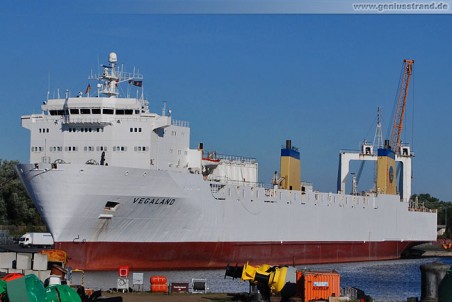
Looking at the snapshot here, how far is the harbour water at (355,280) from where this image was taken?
122ft

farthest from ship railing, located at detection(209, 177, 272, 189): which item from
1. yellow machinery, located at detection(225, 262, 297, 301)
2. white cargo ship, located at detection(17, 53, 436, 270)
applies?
yellow machinery, located at detection(225, 262, 297, 301)

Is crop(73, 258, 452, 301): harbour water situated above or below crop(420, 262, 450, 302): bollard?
below

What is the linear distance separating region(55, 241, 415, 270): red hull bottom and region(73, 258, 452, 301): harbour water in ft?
2.68

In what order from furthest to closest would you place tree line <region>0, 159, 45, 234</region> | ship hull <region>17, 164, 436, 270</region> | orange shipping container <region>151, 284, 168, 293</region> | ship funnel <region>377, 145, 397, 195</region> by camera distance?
tree line <region>0, 159, 45, 234</region>
ship funnel <region>377, 145, 397, 195</region>
ship hull <region>17, 164, 436, 270</region>
orange shipping container <region>151, 284, 168, 293</region>

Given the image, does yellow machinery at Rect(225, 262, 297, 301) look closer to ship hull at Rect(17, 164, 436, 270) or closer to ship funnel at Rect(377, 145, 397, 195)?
ship hull at Rect(17, 164, 436, 270)

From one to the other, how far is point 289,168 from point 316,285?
33.2 metres

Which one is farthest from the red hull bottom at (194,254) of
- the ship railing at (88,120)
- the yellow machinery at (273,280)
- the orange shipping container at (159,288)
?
the yellow machinery at (273,280)

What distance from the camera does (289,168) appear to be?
61281 millimetres

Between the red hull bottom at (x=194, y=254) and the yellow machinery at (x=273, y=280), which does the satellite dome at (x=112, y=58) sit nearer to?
the red hull bottom at (x=194, y=254)

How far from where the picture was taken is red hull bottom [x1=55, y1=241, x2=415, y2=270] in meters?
43.3

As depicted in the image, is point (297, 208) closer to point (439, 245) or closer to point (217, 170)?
point (217, 170)

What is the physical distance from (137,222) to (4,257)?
13247 millimetres

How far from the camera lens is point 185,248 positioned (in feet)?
154

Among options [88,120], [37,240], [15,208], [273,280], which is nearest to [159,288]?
[273,280]
